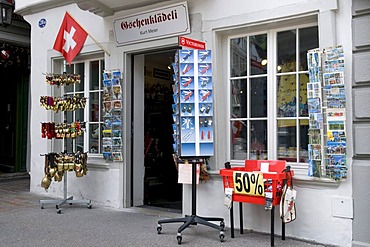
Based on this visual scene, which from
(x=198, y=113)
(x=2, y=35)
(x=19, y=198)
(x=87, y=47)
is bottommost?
(x=19, y=198)

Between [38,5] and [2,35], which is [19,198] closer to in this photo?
[38,5]

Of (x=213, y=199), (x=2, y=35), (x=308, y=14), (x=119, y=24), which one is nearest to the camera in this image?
(x=308, y=14)

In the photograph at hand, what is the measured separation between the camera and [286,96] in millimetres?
5324

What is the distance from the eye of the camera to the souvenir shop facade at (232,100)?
15.2ft

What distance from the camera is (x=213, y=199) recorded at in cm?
573

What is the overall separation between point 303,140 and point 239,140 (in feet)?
3.07

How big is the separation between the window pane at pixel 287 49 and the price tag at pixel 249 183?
1.55m

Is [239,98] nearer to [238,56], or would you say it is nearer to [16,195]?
[238,56]

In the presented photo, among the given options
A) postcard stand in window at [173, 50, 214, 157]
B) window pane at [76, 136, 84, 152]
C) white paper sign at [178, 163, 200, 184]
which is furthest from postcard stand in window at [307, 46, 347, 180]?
window pane at [76, 136, 84, 152]

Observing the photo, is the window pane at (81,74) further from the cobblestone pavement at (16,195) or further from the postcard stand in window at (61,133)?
the cobblestone pavement at (16,195)

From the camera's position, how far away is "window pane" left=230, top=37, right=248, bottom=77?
570cm

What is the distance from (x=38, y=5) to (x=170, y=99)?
3200 millimetres

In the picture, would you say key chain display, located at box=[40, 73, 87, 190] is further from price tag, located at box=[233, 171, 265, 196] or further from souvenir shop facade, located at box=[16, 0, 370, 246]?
price tag, located at box=[233, 171, 265, 196]

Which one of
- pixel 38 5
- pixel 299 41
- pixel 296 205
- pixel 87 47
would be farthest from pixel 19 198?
pixel 299 41
